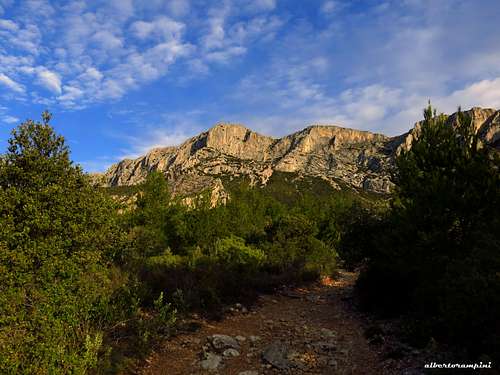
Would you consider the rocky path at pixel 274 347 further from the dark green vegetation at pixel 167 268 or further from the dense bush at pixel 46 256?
the dense bush at pixel 46 256

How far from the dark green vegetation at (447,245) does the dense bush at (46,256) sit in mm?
7817

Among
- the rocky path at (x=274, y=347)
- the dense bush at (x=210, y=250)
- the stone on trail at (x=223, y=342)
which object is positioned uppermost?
the dense bush at (x=210, y=250)

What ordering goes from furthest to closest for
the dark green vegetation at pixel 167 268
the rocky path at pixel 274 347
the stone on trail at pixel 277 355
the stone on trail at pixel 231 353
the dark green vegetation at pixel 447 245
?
the stone on trail at pixel 231 353 → the stone on trail at pixel 277 355 → the rocky path at pixel 274 347 → the dark green vegetation at pixel 447 245 → the dark green vegetation at pixel 167 268

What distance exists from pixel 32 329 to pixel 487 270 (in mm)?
9039

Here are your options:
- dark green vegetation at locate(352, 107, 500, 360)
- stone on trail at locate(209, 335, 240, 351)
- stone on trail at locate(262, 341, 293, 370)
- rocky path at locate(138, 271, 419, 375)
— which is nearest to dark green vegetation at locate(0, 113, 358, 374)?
rocky path at locate(138, 271, 419, 375)

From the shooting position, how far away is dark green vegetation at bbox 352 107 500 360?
6898mm

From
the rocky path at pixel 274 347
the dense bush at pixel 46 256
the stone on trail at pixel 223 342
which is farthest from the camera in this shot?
the stone on trail at pixel 223 342

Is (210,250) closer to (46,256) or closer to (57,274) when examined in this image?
(57,274)

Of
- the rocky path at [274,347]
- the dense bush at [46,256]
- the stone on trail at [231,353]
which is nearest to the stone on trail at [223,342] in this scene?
the rocky path at [274,347]

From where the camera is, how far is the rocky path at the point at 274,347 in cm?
836

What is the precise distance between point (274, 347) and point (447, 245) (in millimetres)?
5989

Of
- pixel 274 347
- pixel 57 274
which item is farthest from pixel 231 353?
pixel 57 274

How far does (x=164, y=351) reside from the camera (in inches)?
360

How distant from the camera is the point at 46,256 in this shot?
627 cm
